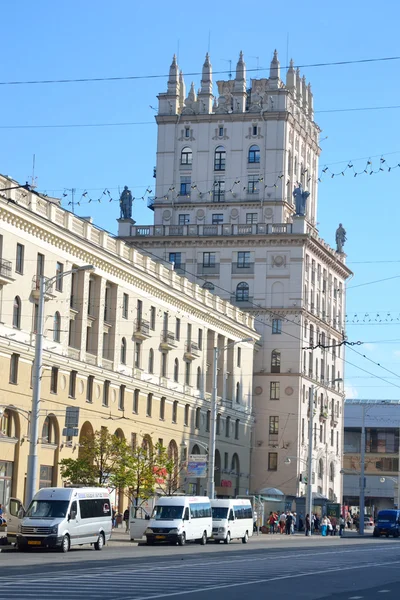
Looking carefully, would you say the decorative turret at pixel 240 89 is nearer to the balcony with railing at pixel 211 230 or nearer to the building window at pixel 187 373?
the balcony with railing at pixel 211 230

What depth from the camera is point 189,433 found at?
94375 mm

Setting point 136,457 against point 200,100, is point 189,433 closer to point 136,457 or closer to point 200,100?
point 136,457

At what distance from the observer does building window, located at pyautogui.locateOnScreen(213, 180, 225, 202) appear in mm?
113688

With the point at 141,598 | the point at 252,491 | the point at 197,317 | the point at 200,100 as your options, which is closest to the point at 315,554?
the point at 141,598

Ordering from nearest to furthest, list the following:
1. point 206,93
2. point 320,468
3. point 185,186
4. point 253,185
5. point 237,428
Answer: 1. point 237,428
2. point 253,185
3. point 206,93
4. point 185,186
5. point 320,468

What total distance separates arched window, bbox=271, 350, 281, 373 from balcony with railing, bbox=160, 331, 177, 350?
76.2ft

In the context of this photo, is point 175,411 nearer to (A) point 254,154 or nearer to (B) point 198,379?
(B) point 198,379

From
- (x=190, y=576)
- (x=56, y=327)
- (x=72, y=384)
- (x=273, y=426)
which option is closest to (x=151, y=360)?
(x=72, y=384)

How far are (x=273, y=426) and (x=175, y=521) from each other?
54.5 metres

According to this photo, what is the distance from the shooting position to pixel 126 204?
115938mm

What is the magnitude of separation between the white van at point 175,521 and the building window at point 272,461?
51.6 meters

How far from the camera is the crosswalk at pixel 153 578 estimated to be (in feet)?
79.8

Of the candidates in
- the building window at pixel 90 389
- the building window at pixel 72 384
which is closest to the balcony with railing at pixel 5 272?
the building window at pixel 72 384

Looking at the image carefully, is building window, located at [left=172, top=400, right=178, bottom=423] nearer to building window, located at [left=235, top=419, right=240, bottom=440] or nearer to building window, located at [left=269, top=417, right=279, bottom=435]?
building window, located at [left=235, top=419, right=240, bottom=440]
